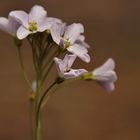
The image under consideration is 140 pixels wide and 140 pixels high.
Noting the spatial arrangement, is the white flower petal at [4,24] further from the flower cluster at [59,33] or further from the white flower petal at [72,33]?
the white flower petal at [72,33]

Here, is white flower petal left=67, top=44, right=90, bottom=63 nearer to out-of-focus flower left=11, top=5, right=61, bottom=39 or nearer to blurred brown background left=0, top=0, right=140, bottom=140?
out-of-focus flower left=11, top=5, right=61, bottom=39

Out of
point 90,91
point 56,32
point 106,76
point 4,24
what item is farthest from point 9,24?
point 90,91

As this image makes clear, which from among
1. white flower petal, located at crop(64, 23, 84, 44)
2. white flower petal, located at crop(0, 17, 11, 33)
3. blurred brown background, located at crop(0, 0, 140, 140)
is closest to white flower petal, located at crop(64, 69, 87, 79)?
white flower petal, located at crop(64, 23, 84, 44)

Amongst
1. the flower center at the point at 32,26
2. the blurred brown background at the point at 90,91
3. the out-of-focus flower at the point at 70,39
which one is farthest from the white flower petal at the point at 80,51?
the blurred brown background at the point at 90,91

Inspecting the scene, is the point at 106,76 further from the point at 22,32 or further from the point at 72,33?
the point at 22,32

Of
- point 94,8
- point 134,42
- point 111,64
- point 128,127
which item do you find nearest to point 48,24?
point 111,64

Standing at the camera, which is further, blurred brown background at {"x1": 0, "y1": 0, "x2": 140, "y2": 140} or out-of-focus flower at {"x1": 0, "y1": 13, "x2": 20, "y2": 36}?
blurred brown background at {"x1": 0, "y1": 0, "x2": 140, "y2": 140}
